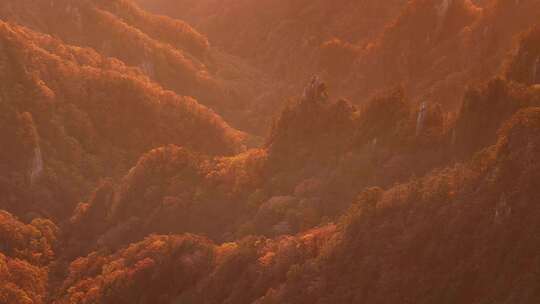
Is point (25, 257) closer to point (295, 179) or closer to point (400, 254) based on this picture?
point (295, 179)

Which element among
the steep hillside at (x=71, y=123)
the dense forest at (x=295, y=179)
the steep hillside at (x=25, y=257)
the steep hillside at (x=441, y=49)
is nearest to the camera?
the dense forest at (x=295, y=179)

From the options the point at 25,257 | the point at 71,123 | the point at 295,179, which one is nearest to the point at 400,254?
the point at 295,179

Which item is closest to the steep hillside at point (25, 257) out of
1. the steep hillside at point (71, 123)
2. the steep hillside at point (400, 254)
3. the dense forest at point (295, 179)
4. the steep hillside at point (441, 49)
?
the dense forest at point (295, 179)

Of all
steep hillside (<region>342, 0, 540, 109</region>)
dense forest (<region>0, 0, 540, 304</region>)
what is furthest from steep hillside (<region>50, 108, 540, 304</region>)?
steep hillside (<region>342, 0, 540, 109</region>)

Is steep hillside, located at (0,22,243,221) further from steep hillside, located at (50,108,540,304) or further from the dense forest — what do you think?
steep hillside, located at (50,108,540,304)

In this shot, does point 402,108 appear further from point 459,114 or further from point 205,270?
point 205,270

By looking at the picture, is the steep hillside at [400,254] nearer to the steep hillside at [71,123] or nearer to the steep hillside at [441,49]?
the steep hillside at [71,123]
